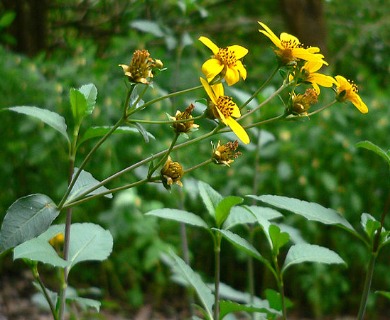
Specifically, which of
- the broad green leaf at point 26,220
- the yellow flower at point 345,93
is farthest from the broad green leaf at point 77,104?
the yellow flower at point 345,93

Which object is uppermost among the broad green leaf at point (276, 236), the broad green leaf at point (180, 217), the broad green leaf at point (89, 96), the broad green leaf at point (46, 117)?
the broad green leaf at point (89, 96)

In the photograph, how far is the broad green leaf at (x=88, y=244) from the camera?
1067 millimetres

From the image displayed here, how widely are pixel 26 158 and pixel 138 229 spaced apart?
647mm

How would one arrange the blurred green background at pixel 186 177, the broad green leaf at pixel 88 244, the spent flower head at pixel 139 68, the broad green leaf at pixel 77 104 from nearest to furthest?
the spent flower head at pixel 139 68 < the broad green leaf at pixel 77 104 < the broad green leaf at pixel 88 244 < the blurred green background at pixel 186 177

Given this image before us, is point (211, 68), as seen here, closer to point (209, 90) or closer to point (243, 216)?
point (209, 90)

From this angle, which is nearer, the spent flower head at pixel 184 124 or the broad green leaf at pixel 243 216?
the spent flower head at pixel 184 124

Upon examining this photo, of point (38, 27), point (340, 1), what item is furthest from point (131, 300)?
point (340, 1)

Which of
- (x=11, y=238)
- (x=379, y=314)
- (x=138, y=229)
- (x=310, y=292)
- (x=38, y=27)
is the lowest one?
(x=379, y=314)

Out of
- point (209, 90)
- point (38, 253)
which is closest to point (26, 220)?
point (38, 253)

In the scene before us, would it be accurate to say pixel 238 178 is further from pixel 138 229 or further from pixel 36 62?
pixel 36 62

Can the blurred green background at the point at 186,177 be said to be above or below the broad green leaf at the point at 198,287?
below

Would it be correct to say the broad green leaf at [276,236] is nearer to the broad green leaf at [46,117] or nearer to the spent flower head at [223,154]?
the spent flower head at [223,154]

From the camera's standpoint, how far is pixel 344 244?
286 cm

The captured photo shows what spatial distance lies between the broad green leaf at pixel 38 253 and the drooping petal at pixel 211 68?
1.01 feet
